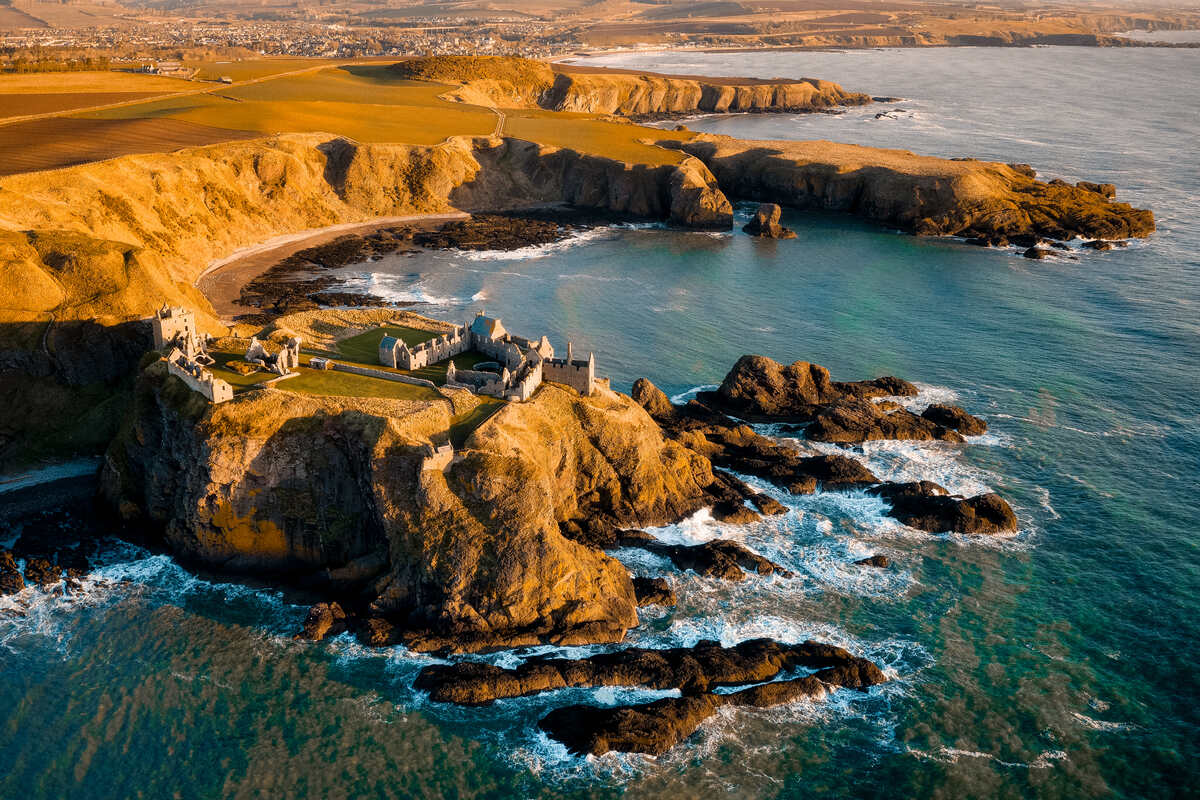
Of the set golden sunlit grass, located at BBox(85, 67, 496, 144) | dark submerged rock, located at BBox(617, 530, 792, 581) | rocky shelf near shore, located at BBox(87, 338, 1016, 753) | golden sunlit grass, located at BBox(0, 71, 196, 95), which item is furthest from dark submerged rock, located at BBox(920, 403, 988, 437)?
golden sunlit grass, located at BBox(0, 71, 196, 95)

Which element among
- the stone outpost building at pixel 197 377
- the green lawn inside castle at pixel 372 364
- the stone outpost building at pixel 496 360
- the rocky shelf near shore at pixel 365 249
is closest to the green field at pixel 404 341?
the green lawn inside castle at pixel 372 364

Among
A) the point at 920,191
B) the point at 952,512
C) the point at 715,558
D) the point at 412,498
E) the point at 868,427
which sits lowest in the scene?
the point at 715,558

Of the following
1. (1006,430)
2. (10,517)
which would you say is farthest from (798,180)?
(10,517)

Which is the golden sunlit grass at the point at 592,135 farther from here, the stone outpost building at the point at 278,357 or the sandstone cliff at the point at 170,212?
the stone outpost building at the point at 278,357

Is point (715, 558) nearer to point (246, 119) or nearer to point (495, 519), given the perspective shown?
point (495, 519)

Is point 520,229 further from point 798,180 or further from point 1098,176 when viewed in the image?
point 1098,176

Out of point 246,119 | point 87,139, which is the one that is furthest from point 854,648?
point 246,119
